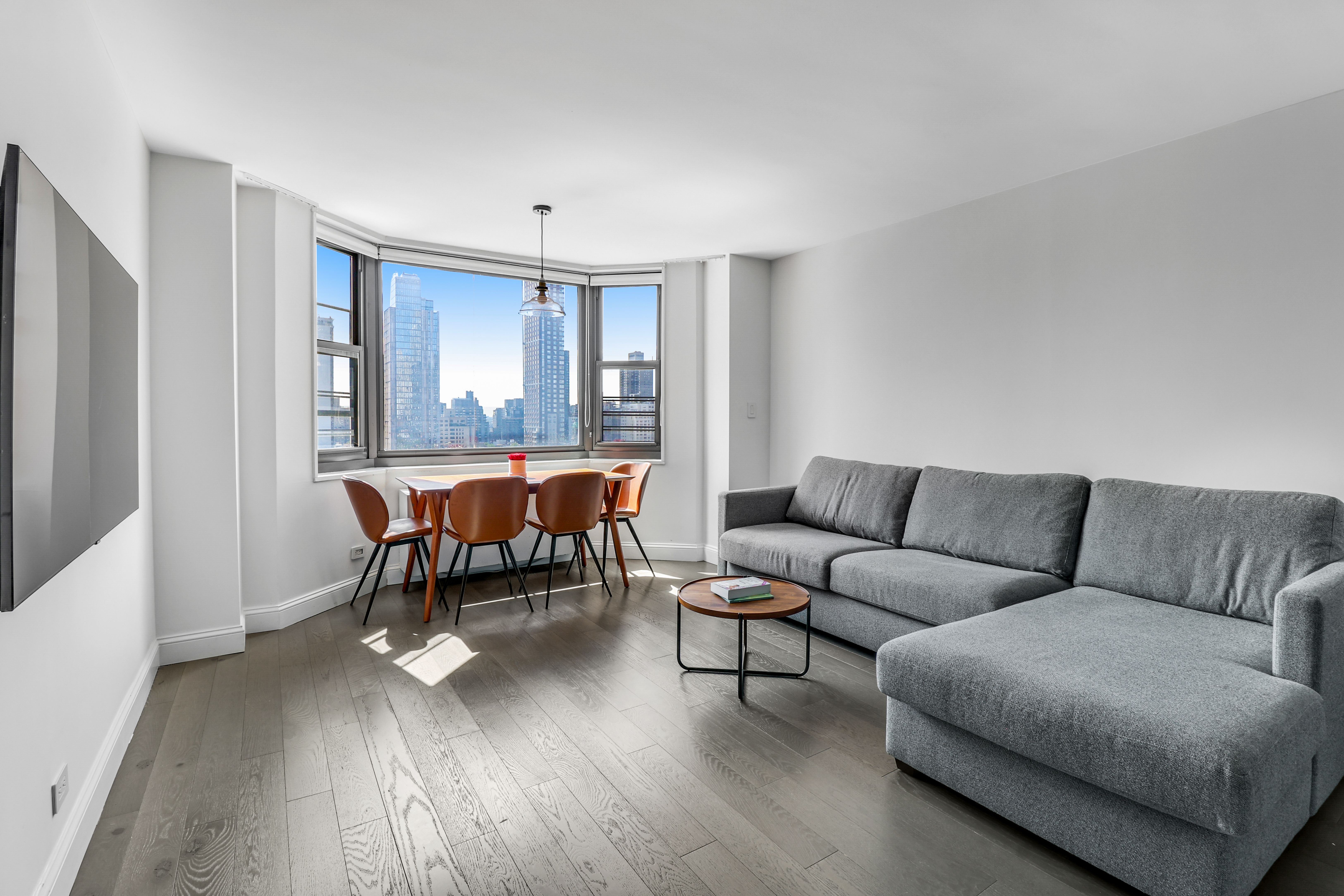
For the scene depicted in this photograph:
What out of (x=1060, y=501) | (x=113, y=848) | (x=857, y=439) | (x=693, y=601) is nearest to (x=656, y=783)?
(x=693, y=601)

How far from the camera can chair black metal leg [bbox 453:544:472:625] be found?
3.85 metres

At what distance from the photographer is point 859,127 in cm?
287

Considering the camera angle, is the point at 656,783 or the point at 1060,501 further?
the point at 1060,501

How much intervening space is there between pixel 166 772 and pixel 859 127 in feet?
11.9

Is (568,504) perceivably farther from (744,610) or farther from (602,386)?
(744,610)

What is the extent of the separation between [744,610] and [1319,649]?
1768mm

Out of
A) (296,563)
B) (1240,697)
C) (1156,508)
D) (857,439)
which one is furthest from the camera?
(857,439)

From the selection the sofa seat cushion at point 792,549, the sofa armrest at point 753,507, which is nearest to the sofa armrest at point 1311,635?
the sofa seat cushion at point 792,549

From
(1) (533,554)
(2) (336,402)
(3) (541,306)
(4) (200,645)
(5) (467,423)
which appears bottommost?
(4) (200,645)

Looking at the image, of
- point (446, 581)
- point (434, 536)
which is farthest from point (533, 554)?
point (434, 536)

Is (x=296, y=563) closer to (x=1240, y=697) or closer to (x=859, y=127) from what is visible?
(x=859, y=127)

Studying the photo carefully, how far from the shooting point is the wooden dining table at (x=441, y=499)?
399 cm

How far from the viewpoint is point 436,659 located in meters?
3.27

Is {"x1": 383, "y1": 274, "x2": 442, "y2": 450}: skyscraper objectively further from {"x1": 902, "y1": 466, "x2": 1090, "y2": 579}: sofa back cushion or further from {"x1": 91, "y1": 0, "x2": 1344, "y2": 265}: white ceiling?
{"x1": 902, "y1": 466, "x2": 1090, "y2": 579}: sofa back cushion
